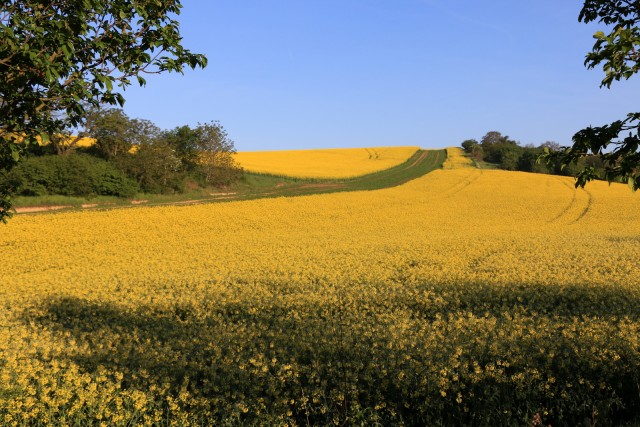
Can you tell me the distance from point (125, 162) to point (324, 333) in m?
45.0

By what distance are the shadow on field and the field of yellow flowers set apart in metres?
0.03

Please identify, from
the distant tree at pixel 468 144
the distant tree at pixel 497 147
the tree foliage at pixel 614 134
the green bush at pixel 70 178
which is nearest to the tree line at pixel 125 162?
the green bush at pixel 70 178

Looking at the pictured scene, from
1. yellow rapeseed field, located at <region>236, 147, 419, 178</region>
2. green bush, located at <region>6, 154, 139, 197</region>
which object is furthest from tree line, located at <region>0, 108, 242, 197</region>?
yellow rapeseed field, located at <region>236, 147, 419, 178</region>

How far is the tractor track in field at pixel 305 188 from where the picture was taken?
40125 mm

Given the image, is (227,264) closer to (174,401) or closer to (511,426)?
(174,401)

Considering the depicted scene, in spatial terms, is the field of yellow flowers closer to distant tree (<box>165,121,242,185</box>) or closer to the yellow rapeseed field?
distant tree (<box>165,121,242,185</box>)

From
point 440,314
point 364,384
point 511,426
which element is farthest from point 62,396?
point 440,314

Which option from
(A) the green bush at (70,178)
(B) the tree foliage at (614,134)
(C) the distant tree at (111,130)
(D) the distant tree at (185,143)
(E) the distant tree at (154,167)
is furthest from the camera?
(D) the distant tree at (185,143)

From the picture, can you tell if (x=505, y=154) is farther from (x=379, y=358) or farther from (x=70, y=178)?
(x=379, y=358)

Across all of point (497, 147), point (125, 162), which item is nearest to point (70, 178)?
point (125, 162)

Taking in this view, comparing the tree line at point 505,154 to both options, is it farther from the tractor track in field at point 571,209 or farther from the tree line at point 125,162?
the tree line at point 125,162

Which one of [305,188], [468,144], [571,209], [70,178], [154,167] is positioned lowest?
[571,209]

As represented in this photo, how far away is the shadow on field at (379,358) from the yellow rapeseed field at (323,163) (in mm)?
56021

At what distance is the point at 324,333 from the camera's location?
316 inches
